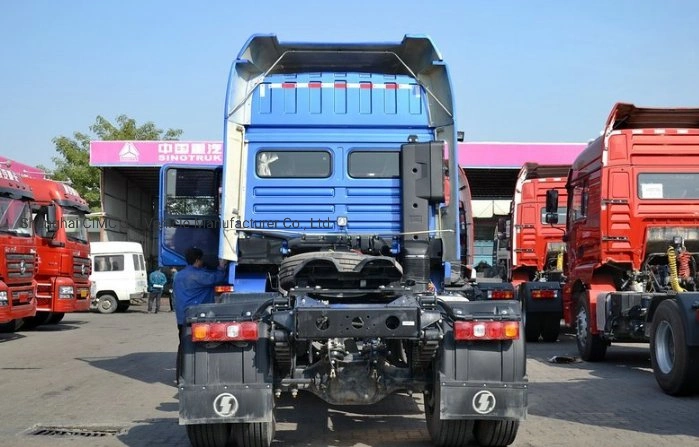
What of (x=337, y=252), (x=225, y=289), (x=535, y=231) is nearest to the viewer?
(x=337, y=252)

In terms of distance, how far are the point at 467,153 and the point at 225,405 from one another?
27.2m

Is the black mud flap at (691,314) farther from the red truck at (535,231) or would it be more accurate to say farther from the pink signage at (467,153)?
the pink signage at (467,153)

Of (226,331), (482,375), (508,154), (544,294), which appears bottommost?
(482,375)

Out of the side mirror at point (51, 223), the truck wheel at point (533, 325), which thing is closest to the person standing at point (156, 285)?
the side mirror at point (51, 223)

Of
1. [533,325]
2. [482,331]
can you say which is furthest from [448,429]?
[533,325]

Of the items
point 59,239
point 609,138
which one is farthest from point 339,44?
point 59,239

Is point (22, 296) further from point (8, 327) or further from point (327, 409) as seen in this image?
point (327, 409)

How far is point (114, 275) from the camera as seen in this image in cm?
2805

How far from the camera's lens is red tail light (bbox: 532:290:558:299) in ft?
49.1

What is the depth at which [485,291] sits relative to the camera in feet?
44.7

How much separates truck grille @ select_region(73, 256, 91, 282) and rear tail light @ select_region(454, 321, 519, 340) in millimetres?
15772

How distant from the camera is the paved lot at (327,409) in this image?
6867 mm

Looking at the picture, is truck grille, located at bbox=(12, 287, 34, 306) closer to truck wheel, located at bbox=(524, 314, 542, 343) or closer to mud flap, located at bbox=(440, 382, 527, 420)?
truck wheel, located at bbox=(524, 314, 542, 343)

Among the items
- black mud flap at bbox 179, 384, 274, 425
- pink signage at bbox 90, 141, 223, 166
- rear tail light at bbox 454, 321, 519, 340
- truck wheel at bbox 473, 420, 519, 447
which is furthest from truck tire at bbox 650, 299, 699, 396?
pink signage at bbox 90, 141, 223, 166
